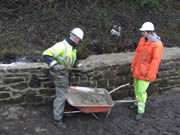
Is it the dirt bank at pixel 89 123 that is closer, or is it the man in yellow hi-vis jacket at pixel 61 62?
the man in yellow hi-vis jacket at pixel 61 62

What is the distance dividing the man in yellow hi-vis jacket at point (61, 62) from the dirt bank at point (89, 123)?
0.30 m

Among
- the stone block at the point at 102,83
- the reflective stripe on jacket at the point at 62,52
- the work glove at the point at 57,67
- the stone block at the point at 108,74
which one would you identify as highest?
the reflective stripe on jacket at the point at 62,52

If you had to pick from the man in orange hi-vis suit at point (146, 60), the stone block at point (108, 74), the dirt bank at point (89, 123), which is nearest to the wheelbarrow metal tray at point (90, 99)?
the dirt bank at point (89, 123)

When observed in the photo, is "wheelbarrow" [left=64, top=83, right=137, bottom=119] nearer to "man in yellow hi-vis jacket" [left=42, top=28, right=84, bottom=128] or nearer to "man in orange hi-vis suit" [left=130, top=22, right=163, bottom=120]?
"man in yellow hi-vis jacket" [left=42, top=28, right=84, bottom=128]

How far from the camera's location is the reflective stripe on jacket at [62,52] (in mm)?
3633

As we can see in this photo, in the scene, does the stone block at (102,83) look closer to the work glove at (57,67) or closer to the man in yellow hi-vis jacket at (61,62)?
the man in yellow hi-vis jacket at (61,62)

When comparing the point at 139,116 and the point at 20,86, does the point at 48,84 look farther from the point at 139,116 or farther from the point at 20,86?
the point at 139,116

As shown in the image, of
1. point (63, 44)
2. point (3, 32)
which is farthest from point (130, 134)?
point (3, 32)

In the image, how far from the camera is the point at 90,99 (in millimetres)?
4156

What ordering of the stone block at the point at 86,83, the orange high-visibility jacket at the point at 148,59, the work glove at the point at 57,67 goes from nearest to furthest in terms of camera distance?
the work glove at the point at 57,67 → the orange high-visibility jacket at the point at 148,59 → the stone block at the point at 86,83

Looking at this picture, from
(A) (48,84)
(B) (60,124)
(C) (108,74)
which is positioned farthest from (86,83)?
(B) (60,124)

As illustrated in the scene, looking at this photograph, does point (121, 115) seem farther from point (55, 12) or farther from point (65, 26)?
point (55, 12)

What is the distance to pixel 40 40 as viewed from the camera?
19.8 feet

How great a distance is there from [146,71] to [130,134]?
1.28 meters
